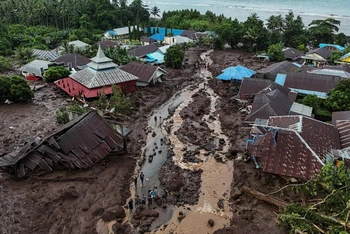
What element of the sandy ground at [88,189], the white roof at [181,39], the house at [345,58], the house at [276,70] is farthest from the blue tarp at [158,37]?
the sandy ground at [88,189]

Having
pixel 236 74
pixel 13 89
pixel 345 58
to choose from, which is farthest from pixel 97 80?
pixel 345 58

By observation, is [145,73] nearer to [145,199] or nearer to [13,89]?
[13,89]

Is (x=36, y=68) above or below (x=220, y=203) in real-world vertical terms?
above

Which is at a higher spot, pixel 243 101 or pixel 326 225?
pixel 326 225

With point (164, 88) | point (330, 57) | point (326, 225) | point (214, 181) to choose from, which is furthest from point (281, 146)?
point (330, 57)

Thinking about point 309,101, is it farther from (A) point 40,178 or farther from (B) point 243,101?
(A) point 40,178
